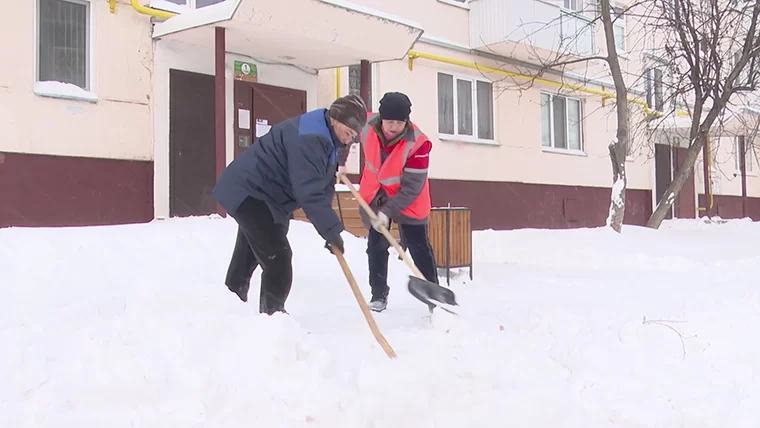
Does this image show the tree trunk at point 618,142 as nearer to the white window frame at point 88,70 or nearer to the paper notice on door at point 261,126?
the paper notice on door at point 261,126

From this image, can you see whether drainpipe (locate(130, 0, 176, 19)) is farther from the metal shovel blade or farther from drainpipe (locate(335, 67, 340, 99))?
the metal shovel blade

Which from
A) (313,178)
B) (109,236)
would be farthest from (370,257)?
(109,236)

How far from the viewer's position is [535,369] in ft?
9.57

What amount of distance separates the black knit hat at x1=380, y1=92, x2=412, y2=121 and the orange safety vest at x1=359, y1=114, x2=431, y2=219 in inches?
7.0

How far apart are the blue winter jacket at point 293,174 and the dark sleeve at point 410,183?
2.28 feet

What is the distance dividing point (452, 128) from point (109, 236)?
21.9ft

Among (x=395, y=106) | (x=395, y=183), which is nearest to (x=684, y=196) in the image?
(x=395, y=183)

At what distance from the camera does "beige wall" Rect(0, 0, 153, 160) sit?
6672 mm

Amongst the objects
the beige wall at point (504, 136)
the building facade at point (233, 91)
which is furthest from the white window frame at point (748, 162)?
the building facade at point (233, 91)

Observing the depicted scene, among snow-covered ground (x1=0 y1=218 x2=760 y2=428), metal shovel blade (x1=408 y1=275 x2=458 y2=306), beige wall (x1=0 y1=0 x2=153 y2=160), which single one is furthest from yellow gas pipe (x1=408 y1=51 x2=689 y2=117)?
metal shovel blade (x1=408 y1=275 x2=458 y2=306)

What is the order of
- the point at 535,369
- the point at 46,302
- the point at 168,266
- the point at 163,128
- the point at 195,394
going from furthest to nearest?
the point at 163,128 < the point at 168,266 < the point at 46,302 < the point at 535,369 < the point at 195,394

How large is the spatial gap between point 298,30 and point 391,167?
4.04 meters

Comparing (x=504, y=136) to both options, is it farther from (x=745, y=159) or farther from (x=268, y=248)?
(x=745, y=159)

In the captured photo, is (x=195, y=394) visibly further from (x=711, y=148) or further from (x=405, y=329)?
(x=711, y=148)
